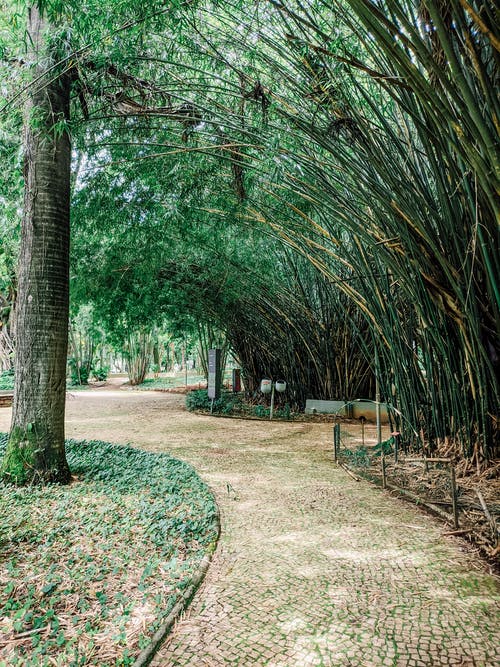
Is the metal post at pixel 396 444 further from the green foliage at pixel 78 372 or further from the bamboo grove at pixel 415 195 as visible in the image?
the green foliage at pixel 78 372

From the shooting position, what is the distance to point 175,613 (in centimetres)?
144

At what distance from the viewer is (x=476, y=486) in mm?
2574

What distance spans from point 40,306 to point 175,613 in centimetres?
219

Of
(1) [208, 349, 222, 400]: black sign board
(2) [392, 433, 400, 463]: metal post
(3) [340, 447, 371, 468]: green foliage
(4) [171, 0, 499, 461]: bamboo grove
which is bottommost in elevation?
(3) [340, 447, 371, 468]: green foliage

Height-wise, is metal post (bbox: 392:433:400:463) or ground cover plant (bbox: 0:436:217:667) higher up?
metal post (bbox: 392:433:400:463)

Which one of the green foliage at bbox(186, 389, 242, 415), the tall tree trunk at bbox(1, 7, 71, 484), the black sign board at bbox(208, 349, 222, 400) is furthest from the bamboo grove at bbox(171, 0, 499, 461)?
the green foliage at bbox(186, 389, 242, 415)

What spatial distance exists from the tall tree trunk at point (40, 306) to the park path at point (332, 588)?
121 centimetres

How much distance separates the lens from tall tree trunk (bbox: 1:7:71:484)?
9.49ft

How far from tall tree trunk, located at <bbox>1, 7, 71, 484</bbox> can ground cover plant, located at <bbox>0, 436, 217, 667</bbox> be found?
0.80 feet

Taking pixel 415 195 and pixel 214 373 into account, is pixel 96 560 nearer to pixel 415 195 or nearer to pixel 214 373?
pixel 415 195

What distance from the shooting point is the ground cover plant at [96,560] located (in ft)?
4.34

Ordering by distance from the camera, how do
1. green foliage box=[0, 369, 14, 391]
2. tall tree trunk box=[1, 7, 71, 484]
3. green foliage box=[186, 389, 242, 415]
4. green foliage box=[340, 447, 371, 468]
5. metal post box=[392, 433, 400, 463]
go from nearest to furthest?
tall tree trunk box=[1, 7, 71, 484] < metal post box=[392, 433, 400, 463] < green foliage box=[340, 447, 371, 468] < green foliage box=[186, 389, 242, 415] < green foliage box=[0, 369, 14, 391]

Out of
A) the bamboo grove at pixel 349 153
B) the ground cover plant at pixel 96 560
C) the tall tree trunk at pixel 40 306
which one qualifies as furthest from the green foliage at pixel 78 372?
the tall tree trunk at pixel 40 306

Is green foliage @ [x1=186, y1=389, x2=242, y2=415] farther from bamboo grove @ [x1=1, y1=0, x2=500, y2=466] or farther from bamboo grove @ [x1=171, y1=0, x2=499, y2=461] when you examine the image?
bamboo grove @ [x1=171, y1=0, x2=499, y2=461]
